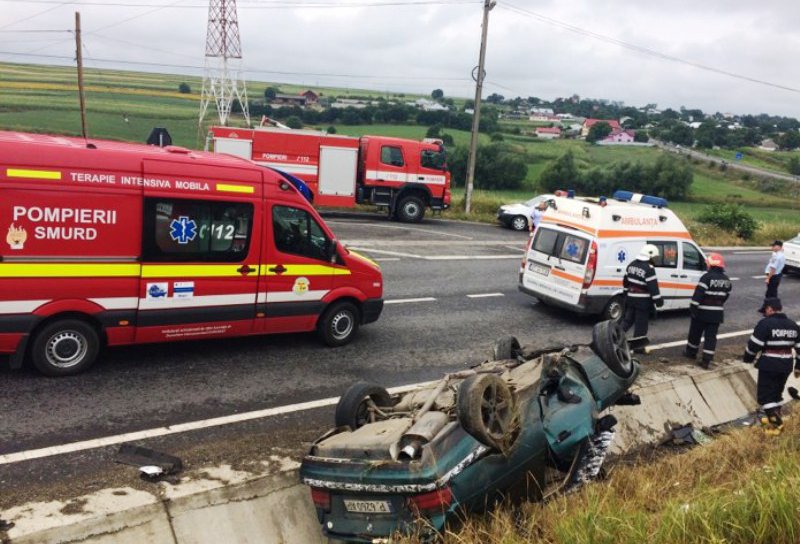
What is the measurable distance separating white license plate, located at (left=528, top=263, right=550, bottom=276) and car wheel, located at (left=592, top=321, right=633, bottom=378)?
5352 millimetres

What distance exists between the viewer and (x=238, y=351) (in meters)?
8.52

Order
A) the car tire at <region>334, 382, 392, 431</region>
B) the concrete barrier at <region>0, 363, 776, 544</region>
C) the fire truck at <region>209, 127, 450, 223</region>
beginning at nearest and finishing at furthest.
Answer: the concrete barrier at <region>0, 363, 776, 544</region> < the car tire at <region>334, 382, 392, 431</region> < the fire truck at <region>209, 127, 450, 223</region>

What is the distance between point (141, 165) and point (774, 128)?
107604 millimetres

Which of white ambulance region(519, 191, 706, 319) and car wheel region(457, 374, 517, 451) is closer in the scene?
car wheel region(457, 374, 517, 451)

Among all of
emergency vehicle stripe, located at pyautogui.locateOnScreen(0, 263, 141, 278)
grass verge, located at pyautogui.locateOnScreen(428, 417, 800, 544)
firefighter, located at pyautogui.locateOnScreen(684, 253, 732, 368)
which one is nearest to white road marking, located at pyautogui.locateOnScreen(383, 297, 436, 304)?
firefighter, located at pyautogui.locateOnScreen(684, 253, 732, 368)

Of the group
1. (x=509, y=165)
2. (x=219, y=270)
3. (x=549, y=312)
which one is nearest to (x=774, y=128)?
(x=509, y=165)

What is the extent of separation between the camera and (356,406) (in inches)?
223

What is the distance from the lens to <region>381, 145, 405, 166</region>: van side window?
22250mm

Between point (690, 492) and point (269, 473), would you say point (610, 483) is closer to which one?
point (690, 492)

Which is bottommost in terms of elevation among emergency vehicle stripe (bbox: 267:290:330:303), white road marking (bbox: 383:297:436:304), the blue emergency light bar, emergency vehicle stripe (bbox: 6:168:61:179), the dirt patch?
white road marking (bbox: 383:297:436:304)

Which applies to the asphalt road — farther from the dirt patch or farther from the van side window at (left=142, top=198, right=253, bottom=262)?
the van side window at (left=142, top=198, right=253, bottom=262)

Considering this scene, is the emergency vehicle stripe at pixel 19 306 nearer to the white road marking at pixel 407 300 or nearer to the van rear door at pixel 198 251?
the van rear door at pixel 198 251

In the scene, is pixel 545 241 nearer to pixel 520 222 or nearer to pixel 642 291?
pixel 642 291

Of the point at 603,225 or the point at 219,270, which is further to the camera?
the point at 603,225
